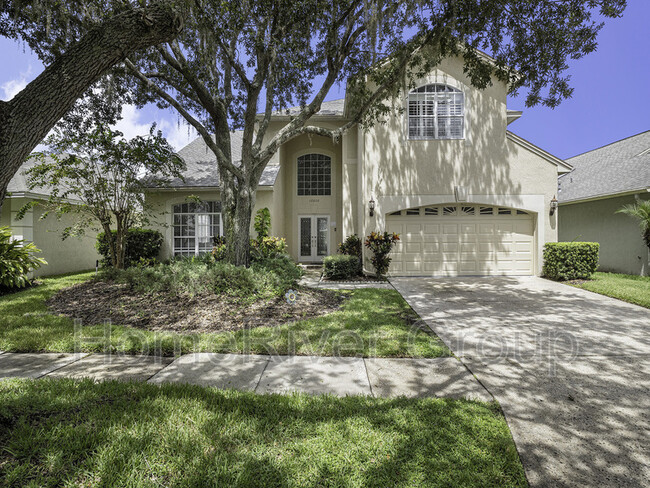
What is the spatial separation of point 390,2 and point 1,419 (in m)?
8.23

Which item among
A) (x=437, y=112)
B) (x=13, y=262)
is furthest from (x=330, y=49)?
(x=13, y=262)

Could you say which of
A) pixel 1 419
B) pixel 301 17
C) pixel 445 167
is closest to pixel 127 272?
pixel 1 419

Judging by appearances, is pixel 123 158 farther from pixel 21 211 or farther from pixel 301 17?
pixel 301 17

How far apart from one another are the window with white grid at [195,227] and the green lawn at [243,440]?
1022 cm

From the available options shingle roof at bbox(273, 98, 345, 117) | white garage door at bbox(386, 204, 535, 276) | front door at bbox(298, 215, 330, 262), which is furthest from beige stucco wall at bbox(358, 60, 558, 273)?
front door at bbox(298, 215, 330, 262)

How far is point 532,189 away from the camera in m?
10.7

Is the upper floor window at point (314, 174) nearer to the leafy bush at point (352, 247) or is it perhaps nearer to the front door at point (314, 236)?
the front door at point (314, 236)

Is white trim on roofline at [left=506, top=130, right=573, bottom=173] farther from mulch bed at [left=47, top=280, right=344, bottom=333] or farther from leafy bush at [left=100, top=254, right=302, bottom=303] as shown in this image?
leafy bush at [left=100, top=254, right=302, bottom=303]

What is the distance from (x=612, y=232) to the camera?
1214 centimetres

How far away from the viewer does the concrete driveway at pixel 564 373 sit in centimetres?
221

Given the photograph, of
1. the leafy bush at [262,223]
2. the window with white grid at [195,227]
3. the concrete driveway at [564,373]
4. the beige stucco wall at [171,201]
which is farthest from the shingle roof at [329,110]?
the concrete driveway at [564,373]

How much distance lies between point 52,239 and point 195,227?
4.60 metres

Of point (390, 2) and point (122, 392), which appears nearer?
point (122, 392)

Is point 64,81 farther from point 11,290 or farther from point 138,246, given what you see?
point 138,246
